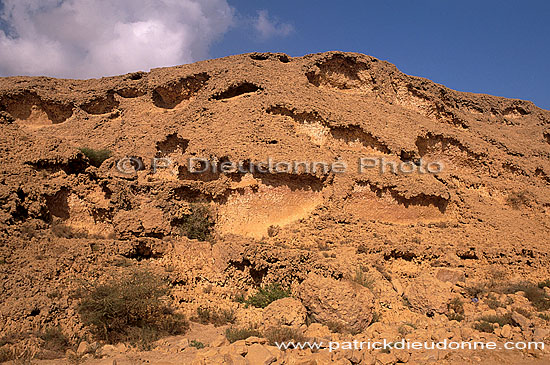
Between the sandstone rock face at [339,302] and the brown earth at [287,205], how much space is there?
4 cm

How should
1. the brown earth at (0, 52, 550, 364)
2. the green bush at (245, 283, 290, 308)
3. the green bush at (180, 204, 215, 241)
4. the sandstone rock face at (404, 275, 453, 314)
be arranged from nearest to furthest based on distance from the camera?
1. the brown earth at (0, 52, 550, 364)
2. the sandstone rock face at (404, 275, 453, 314)
3. the green bush at (245, 283, 290, 308)
4. the green bush at (180, 204, 215, 241)

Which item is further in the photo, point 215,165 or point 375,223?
point 215,165

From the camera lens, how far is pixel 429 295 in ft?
27.1

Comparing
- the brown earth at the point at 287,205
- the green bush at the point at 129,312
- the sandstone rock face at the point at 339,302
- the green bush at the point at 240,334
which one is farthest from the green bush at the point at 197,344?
the sandstone rock face at the point at 339,302

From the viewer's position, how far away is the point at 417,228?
1088 cm

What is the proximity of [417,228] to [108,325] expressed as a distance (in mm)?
8310

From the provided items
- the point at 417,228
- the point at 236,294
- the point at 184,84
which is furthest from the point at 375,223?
the point at 184,84

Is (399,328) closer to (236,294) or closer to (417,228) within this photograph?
(236,294)

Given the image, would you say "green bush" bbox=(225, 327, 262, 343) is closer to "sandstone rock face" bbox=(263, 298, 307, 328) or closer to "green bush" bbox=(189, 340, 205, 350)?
"green bush" bbox=(189, 340, 205, 350)

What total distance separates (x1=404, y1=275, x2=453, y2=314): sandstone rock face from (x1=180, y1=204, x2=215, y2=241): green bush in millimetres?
5184

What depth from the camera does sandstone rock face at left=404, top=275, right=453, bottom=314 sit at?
8.17m

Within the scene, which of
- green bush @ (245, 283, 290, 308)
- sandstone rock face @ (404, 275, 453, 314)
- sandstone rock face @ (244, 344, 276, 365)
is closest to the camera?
sandstone rock face @ (244, 344, 276, 365)

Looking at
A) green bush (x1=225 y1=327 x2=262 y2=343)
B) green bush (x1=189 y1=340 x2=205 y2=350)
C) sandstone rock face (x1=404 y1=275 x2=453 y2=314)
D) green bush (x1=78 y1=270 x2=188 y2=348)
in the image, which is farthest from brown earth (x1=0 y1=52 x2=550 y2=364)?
green bush (x1=225 y1=327 x2=262 y2=343)

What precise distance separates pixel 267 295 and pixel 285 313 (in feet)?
3.61
